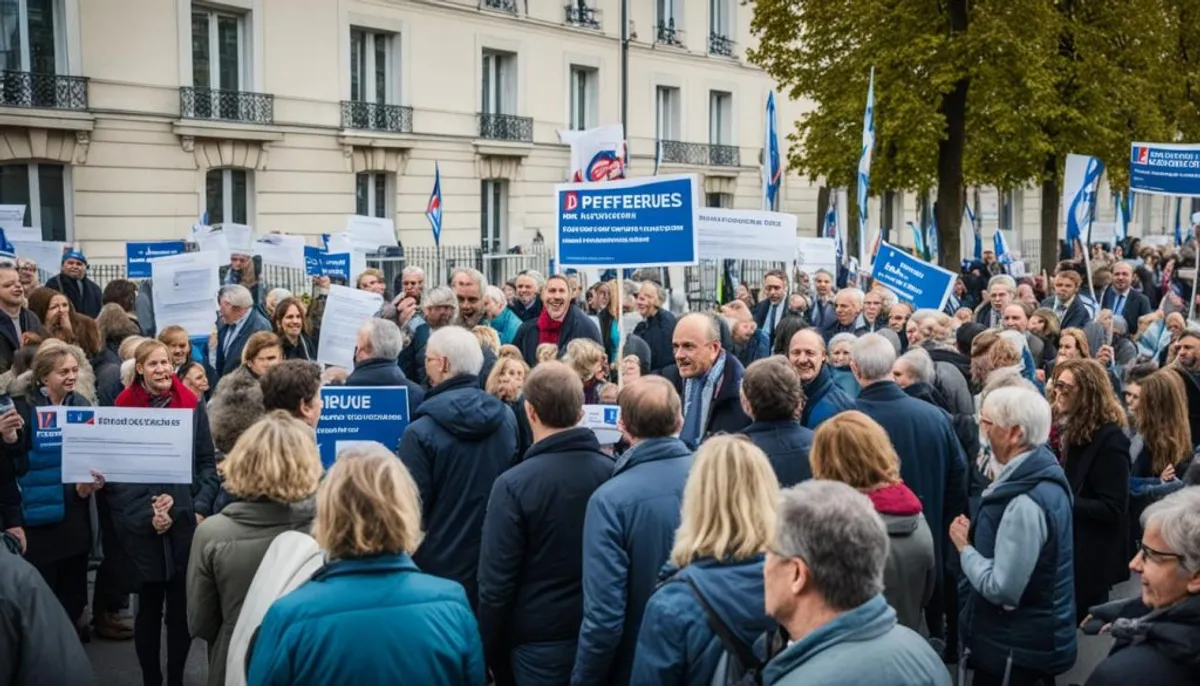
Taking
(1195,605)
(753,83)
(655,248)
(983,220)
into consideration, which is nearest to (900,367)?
(655,248)

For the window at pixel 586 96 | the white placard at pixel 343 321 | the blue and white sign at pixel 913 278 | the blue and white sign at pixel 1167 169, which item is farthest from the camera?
the window at pixel 586 96

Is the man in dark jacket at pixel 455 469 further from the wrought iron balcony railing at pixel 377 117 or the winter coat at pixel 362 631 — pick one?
the wrought iron balcony railing at pixel 377 117

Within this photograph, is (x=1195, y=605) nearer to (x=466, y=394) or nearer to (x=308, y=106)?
(x=466, y=394)

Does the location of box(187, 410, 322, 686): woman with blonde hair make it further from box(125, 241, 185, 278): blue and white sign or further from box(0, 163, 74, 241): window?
box(0, 163, 74, 241): window

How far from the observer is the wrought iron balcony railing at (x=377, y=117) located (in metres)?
26.3

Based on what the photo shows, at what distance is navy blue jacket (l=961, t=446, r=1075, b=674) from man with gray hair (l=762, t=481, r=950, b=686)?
1994 millimetres

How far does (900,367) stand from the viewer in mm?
7008

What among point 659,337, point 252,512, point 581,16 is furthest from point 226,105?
point 252,512

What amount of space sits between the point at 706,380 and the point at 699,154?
29.7 metres

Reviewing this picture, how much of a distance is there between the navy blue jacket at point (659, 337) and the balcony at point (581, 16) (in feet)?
73.1

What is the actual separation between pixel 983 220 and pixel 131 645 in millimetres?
43648

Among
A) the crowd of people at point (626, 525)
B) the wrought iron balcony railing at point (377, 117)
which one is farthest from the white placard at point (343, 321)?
the wrought iron balcony railing at point (377, 117)

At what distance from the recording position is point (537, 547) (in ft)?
14.8

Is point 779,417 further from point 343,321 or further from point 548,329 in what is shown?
point 548,329
